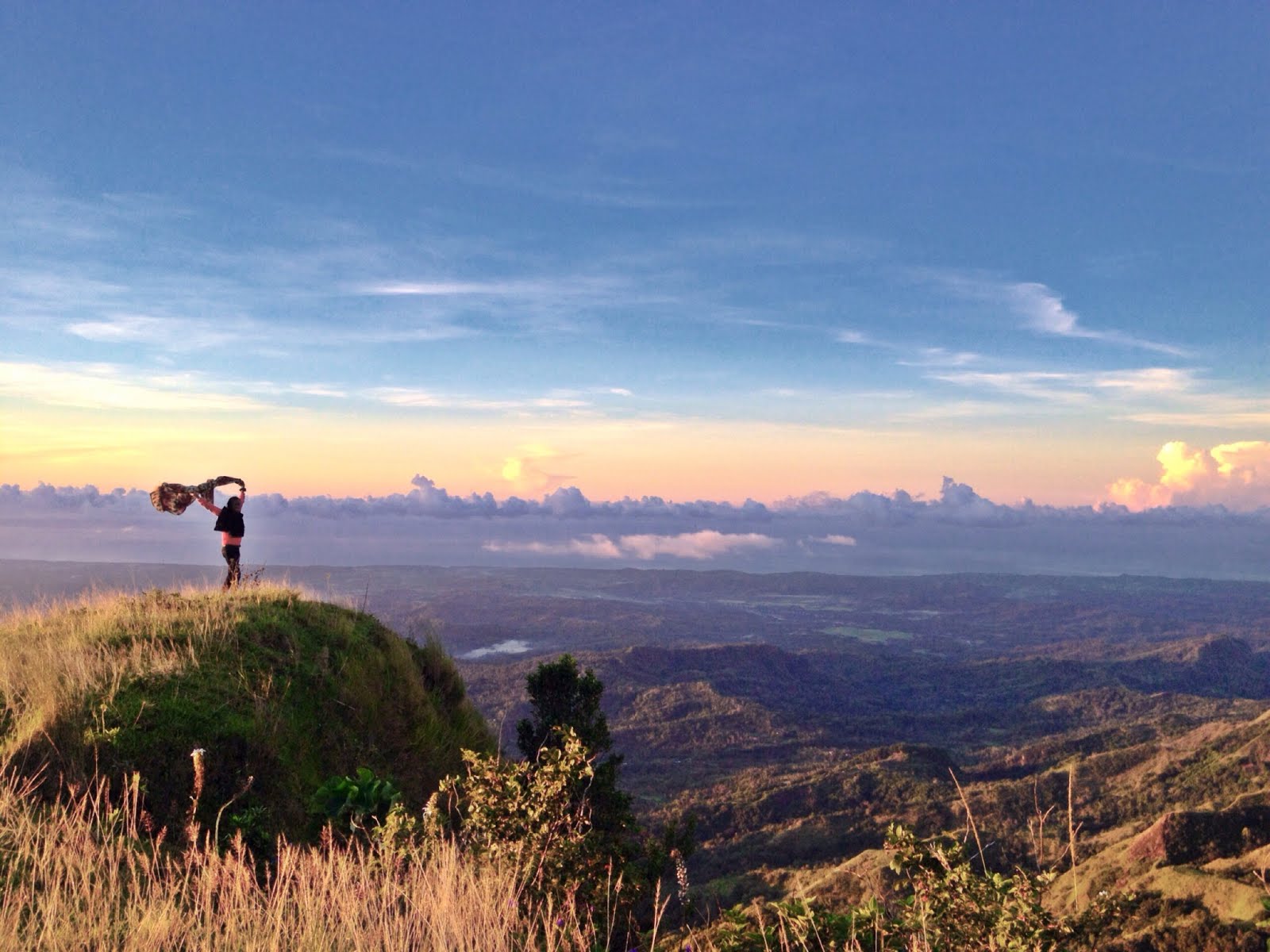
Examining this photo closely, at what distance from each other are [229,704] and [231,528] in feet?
22.3

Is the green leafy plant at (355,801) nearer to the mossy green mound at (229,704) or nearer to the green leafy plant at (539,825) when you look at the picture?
the mossy green mound at (229,704)

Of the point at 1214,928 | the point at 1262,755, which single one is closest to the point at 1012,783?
the point at 1262,755

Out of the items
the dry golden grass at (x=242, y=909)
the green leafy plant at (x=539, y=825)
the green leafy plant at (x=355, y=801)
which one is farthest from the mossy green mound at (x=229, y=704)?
the green leafy plant at (x=539, y=825)

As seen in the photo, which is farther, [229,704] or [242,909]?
[229,704]

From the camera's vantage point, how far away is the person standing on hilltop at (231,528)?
1745 centimetres

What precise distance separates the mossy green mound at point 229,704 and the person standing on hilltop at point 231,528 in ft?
2.75

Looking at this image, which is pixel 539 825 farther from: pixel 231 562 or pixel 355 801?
pixel 231 562

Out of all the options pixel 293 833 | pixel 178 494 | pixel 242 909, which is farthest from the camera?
pixel 178 494

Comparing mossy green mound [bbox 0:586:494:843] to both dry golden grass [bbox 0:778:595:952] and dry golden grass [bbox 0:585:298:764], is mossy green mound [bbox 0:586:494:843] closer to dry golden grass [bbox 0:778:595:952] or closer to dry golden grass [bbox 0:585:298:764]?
dry golden grass [bbox 0:585:298:764]

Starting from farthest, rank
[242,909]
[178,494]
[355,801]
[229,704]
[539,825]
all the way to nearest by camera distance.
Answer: [178,494] < [229,704] < [355,801] < [539,825] < [242,909]

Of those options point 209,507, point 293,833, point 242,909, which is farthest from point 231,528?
point 242,909

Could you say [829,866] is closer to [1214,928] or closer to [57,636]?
[1214,928]

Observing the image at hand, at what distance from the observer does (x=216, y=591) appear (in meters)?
16.8

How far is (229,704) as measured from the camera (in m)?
11.8
